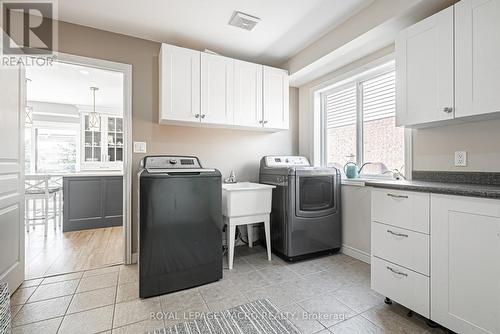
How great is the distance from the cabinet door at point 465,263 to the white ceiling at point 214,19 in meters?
1.79

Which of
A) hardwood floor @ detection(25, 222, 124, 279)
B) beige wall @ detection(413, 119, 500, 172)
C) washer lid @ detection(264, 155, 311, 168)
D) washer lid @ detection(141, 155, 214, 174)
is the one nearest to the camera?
beige wall @ detection(413, 119, 500, 172)

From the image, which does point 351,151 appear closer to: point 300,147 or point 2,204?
point 300,147

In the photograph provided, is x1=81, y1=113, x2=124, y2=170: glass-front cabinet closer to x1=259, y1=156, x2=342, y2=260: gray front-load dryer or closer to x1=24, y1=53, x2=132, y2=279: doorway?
x1=24, y1=53, x2=132, y2=279: doorway

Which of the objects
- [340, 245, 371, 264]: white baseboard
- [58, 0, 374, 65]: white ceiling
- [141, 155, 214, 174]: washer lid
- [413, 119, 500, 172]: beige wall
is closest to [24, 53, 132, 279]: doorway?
[141, 155, 214, 174]: washer lid

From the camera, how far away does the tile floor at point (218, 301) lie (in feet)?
5.12

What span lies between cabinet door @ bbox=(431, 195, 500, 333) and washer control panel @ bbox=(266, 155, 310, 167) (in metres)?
1.81

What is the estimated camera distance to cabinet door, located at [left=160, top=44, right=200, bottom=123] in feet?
7.85

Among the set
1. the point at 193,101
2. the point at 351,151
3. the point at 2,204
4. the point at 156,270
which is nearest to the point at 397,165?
the point at 351,151

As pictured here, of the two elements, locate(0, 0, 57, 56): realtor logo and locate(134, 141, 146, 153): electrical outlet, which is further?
locate(134, 141, 146, 153): electrical outlet

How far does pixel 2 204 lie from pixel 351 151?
132 inches

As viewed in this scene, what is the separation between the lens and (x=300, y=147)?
351cm

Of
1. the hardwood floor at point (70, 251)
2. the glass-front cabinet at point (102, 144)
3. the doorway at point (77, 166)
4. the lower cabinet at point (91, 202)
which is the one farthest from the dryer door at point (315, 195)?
the glass-front cabinet at point (102, 144)

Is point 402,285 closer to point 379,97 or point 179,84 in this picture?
point 379,97

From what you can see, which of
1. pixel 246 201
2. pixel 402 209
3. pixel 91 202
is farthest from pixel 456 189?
pixel 91 202
